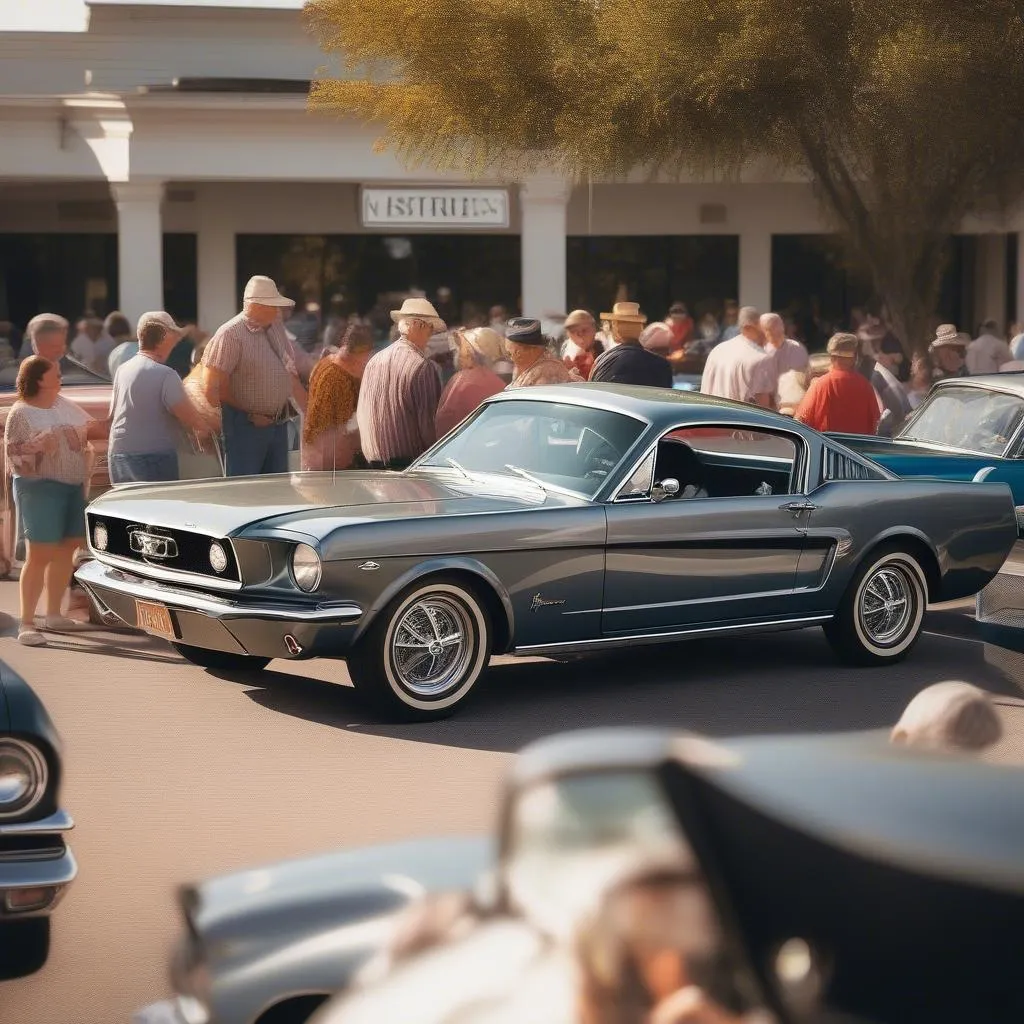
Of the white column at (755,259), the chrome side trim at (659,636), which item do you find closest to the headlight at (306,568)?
the chrome side trim at (659,636)

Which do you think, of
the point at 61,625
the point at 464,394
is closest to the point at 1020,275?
the point at 464,394

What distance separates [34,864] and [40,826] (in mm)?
95

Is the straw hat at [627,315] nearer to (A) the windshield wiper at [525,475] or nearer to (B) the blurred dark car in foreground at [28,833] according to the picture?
(A) the windshield wiper at [525,475]

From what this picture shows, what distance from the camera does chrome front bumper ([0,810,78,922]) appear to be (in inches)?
182

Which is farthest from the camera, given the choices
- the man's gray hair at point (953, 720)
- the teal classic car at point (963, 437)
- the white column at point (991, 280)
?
the white column at point (991, 280)

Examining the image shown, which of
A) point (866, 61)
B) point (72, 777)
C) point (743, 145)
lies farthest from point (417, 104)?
point (72, 777)

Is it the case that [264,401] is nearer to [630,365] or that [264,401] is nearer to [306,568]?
[630,365]

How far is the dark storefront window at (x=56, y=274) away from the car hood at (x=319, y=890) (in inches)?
1070

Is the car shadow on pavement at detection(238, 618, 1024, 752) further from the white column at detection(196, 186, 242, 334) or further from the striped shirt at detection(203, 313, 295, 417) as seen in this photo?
the white column at detection(196, 186, 242, 334)

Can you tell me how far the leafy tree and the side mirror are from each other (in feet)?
25.6

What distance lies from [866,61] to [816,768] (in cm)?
1423

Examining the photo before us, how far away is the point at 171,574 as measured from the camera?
8.63 metres

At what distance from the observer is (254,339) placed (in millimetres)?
11719

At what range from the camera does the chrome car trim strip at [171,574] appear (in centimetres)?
832
